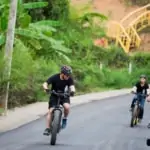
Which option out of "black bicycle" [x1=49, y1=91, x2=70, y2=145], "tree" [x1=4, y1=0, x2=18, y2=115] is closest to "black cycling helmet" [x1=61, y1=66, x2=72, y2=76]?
"black bicycle" [x1=49, y1=91, x2=70, y2=145]

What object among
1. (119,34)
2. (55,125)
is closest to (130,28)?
(119,34)

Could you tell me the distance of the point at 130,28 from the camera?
1939 inches

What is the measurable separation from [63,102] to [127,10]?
4329 cm

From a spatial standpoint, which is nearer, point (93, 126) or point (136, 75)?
point (93, 126)

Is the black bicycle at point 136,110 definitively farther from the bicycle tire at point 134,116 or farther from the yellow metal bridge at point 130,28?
the yellow metal bridge at point 130,28

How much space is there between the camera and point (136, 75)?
3975 cm

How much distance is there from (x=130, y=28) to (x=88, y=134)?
33373mm

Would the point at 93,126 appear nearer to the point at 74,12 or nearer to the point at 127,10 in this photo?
the point at 74,12

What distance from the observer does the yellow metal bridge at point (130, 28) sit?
155ft

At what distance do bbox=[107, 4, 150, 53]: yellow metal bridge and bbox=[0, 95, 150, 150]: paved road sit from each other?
77.7ft

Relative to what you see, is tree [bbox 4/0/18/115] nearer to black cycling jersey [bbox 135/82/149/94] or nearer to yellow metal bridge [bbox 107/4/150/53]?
black cycling jersey [bbox 135/82/149/94]

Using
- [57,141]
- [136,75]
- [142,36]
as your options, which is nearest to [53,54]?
[136,75]

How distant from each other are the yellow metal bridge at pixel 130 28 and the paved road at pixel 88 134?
2368 cm

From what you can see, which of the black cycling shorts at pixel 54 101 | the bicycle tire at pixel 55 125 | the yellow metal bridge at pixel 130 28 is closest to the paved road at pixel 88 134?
the bicycle tire at pixel 55 125
